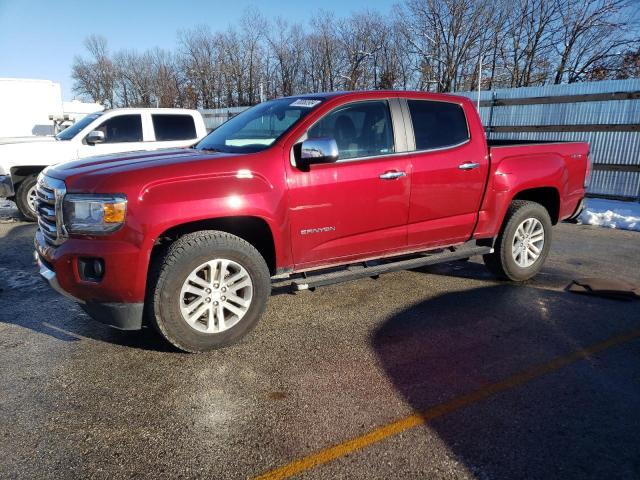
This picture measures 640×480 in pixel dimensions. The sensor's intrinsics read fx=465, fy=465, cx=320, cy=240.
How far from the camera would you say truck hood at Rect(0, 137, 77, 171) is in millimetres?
8320

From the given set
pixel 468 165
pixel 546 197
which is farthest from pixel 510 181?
pixel 546 197

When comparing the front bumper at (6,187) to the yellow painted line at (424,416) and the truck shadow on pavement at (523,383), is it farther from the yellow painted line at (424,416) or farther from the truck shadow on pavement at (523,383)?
the yellow painted line at (424,416)

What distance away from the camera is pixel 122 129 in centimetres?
877

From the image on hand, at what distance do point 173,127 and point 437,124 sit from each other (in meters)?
A: 6.37

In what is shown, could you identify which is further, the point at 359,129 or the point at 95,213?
the point at 359,129

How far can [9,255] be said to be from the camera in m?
6.33

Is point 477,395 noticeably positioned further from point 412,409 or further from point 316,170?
point 316,170

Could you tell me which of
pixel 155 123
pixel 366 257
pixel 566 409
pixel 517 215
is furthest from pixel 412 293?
pixel 155 123

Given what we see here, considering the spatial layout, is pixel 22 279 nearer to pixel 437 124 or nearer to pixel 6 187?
pixel 6 187

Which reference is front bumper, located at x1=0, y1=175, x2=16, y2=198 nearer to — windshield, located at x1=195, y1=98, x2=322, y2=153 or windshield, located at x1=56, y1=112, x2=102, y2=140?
windshield, located at x1=56, y1=112, x2=102, y2=140

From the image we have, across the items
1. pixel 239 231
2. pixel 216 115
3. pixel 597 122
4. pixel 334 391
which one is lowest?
pixel 334 391

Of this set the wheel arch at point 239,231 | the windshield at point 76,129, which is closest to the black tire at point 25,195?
the windshield at point 76,129

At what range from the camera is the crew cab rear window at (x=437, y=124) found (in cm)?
425

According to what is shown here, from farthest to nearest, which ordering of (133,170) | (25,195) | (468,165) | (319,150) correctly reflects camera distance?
(25,195)
(468,165)
(319,150)
(133,170)
